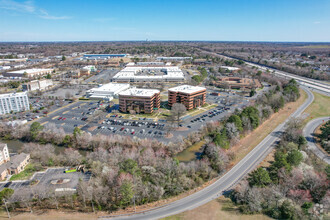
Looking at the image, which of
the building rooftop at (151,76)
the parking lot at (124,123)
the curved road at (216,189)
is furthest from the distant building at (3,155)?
the building rooftop at (151,76)

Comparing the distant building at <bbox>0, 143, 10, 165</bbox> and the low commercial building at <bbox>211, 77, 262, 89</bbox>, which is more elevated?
the low commercial building at <bbox>211, 77, 262, 89</bbox>

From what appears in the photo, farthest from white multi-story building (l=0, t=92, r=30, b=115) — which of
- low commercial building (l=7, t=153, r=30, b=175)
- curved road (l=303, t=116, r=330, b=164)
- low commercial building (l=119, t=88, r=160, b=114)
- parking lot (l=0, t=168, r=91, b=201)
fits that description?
curved road (l=303, t=116, r=330, b=164)

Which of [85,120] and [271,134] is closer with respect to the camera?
[271,134]

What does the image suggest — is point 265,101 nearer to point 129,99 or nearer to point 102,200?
point 129,99

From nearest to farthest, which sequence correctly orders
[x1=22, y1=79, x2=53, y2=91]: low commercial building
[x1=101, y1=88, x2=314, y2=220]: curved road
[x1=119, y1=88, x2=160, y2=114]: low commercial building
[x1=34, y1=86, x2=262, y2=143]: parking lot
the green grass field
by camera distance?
[x1=101, y1=88, x2=314, y2=220]: curved road
the green grass field
[x1=34, y1=86, x2=262, y2=143]: parking lot
[x1=119, y1=88, x2=160, y2=114]: low commercial building
[x1=22, y1=79, x2=53, y2=91]: low commercial building

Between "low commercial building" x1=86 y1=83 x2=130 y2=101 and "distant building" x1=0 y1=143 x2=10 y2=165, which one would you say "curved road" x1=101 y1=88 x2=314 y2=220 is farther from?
"low commercial building" x1=86 y1=83 x2=130 y2=101

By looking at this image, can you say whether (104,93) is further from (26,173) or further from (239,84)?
(239,84)

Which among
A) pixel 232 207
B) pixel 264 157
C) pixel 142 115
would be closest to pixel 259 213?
pixel 232 207
